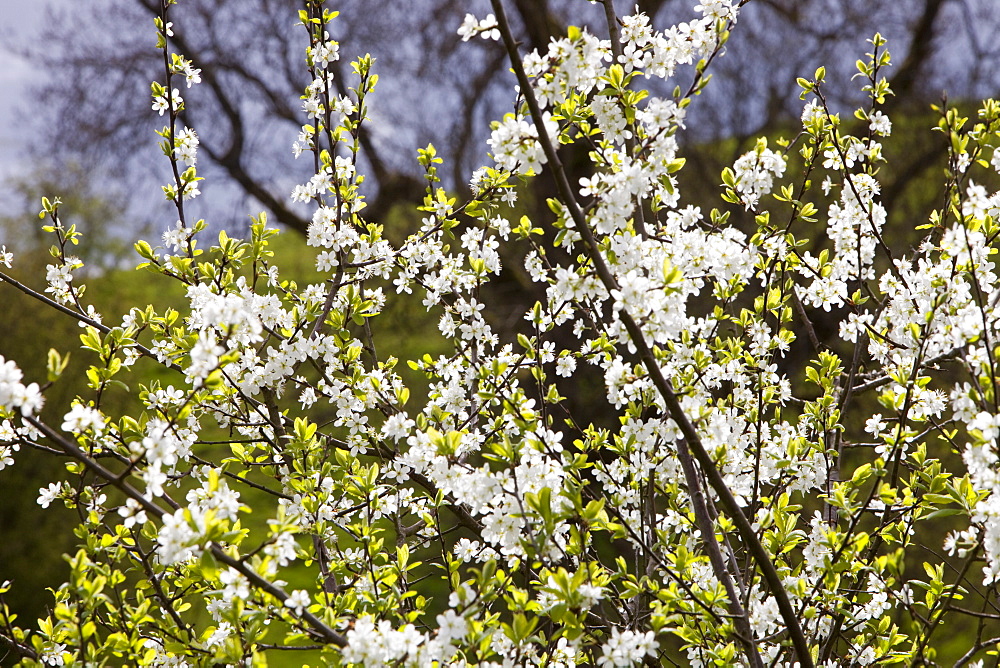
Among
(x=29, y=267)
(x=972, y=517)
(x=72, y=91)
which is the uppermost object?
(x=72, y=91)

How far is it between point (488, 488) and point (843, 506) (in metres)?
0.86

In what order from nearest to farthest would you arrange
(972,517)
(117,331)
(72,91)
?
1. (972,517)
2. (117,331)
3. (72,91)

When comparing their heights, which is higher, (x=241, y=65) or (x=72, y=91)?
(x=241, y=65)

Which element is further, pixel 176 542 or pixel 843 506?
pixel 843 506

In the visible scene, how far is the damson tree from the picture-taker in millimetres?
1644

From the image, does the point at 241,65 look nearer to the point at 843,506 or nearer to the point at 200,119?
the point at 200,119

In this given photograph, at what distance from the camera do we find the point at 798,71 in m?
7.33

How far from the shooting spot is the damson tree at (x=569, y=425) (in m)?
1.64

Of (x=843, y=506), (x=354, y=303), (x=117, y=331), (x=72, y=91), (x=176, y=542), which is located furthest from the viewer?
(x=72, y=91)

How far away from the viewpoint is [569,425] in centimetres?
238

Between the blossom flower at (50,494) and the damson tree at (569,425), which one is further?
the blossom flower at (50,494)

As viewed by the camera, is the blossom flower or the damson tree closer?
the damson tree

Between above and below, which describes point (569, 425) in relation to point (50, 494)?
above

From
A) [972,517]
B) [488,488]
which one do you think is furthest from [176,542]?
[972,517]
